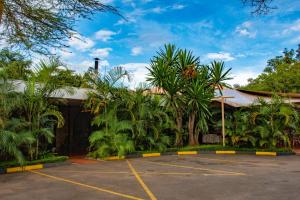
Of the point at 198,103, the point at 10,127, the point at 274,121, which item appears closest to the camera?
the point at 10,127

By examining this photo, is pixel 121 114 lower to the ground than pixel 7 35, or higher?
lower

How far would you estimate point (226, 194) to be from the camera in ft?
25.8

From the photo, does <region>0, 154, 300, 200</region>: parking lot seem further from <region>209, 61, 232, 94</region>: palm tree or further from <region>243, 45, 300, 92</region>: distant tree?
<region>243, 45, 300, 92</region>: distant tree

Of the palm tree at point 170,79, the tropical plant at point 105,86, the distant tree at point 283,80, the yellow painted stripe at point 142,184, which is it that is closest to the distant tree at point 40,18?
the yellow painted stripe at point 142,184

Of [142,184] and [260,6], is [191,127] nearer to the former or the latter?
[142,184]

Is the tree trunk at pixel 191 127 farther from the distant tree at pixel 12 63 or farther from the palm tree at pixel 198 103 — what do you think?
the distant tree at pixel 12 63

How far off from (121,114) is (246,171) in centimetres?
682

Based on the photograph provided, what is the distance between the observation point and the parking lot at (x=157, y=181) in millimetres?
7887

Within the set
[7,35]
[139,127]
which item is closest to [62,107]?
[139,127]

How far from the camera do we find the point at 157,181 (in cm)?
956

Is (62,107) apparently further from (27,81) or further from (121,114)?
(27,81)

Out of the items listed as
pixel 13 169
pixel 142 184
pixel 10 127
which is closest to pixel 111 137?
pixel 13 169

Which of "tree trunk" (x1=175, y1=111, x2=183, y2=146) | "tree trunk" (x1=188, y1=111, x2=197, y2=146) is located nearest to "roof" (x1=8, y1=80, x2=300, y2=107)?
"tree trunk" (x1=175, y1=111, x2=183, y2=146)

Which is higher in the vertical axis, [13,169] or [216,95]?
[216,95]
